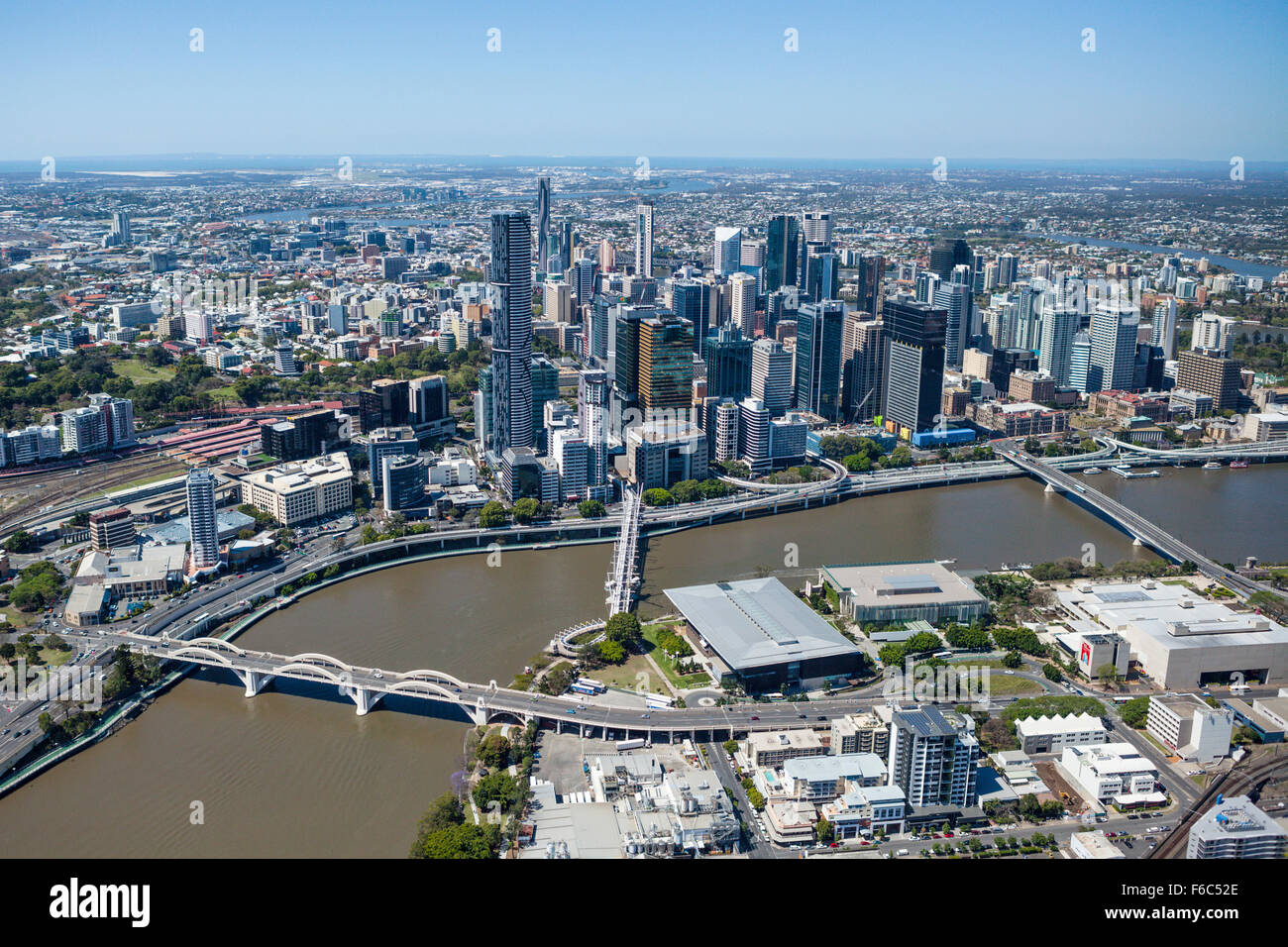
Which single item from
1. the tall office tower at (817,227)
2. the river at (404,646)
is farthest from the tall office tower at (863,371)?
the tall office tower at (817,227)

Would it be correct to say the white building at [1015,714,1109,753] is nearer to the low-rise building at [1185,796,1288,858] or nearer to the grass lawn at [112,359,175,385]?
the low-rise building at [1185,796,1288,858]

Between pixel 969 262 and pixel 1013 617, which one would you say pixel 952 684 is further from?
pixel 969 262

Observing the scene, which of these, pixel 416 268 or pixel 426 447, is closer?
pixel 426 447

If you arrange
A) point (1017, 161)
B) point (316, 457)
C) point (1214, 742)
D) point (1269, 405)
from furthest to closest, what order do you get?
point (1017, 161), point (1269, 405), point (316, 457), point (1214, 742)

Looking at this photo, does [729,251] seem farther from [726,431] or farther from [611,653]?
[611,653]

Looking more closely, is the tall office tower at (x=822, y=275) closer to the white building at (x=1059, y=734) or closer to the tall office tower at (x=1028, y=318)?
the tall office tower at (x=1028, y=318)

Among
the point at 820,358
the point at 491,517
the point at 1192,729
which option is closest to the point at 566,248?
the point at 820,358
